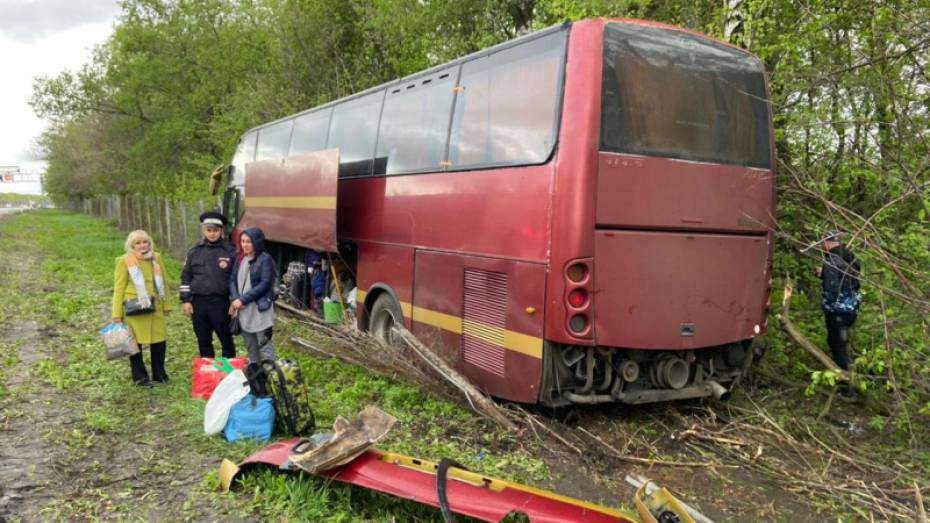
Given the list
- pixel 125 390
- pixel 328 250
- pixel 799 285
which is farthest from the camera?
pixel 328 250

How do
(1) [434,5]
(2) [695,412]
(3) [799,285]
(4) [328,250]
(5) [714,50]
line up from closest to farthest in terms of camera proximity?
(5) [714,50] < (2) [695,412] < (3) [799,285] < (4) [328,250] < (1) [434,5]

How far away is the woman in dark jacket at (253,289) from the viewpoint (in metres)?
6.15

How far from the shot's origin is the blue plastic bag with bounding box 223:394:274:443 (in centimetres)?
487

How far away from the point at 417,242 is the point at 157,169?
17.7m

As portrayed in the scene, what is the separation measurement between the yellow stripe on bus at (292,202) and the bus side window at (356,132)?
18.9 inches

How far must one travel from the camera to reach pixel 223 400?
497 centimetres

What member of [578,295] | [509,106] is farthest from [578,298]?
[509,106]

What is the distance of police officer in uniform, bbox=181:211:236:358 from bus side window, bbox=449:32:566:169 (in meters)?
2.42

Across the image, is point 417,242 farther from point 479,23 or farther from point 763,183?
point 479,23

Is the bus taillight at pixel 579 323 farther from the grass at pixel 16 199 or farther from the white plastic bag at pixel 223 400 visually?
the grass at pixel 16 199

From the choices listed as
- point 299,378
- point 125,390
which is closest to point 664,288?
point 299,378

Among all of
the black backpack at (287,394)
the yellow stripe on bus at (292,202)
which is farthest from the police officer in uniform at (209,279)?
the black backpack at (287,394)

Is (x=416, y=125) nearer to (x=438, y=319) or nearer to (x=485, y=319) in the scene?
(x=438, y=319)

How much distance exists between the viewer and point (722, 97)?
5.29m
